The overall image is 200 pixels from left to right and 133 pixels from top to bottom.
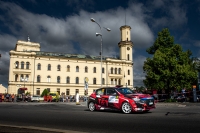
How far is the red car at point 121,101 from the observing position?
38.2ft

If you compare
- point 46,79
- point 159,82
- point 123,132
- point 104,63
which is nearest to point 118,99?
point 123,132

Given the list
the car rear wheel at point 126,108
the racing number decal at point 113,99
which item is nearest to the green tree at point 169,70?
the racing number decal at point 113,99

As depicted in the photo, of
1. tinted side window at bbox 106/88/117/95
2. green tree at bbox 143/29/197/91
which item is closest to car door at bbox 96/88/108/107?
tinted side window at bbox 106/88/117/95

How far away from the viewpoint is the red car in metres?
11.7

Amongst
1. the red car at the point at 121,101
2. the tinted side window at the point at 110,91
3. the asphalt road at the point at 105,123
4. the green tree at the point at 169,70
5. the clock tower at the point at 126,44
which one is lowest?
the asphalt road at the point at 105,123

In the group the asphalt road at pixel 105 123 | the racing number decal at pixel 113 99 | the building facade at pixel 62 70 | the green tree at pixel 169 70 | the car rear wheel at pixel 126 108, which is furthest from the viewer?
the building facade at pixel 62 70

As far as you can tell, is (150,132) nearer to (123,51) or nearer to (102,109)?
(102,109)

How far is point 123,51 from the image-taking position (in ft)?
250

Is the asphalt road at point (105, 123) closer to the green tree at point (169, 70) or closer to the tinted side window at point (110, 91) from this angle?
the tinted side window at point (110, 91)

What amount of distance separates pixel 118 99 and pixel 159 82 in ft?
65.6

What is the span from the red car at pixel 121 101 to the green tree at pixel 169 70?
18565 millimetres

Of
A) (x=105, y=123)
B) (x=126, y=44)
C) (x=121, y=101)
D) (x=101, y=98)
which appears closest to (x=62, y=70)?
(x=126, y=44)

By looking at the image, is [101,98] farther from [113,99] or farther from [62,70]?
[62,70]

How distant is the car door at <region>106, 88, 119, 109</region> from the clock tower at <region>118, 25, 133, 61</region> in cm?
6318
